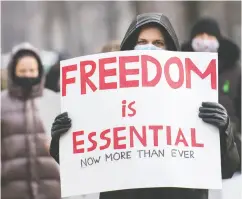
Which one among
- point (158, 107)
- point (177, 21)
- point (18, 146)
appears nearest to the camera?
point (158, 107)

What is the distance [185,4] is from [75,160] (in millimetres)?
2950

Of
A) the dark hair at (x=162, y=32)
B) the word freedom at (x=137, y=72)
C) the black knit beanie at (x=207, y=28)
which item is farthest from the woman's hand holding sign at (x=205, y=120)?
the black knit beanie at (x=207, y=28)

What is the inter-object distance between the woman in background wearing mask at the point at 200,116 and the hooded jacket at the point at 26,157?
5.54 ft

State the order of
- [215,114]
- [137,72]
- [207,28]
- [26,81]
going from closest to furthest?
[215,114] → [137,72] → [26,81] → [207,28]

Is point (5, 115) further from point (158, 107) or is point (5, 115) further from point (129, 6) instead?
point (158, 107)

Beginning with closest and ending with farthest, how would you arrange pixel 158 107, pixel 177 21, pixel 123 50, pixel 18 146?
pixel 158 107 → pixel 123 50 → pixel 18 146 → pixel 177 21

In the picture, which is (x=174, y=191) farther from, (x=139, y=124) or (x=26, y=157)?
(x=26, y=157)

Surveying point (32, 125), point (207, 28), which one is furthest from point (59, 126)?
point (207, 28)

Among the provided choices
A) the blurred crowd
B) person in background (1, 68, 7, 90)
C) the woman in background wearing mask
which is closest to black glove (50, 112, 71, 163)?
the woman in background wearing mask

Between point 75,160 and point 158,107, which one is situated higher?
point 158,107

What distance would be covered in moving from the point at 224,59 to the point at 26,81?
1.19 metres

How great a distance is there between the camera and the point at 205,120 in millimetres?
2873

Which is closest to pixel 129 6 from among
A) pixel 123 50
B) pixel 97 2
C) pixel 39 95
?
pixel 97 2

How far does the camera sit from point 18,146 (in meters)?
4.74
